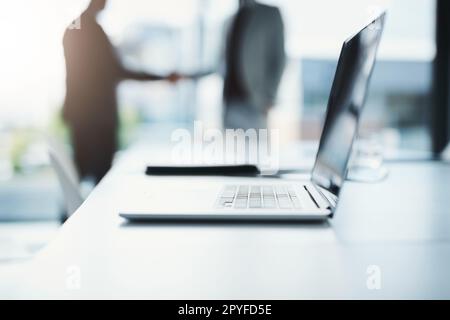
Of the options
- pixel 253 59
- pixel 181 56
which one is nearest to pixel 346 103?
pixel 253 59

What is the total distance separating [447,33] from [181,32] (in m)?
1.59

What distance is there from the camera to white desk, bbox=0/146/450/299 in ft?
1.51

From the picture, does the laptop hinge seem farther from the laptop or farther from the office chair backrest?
the office chair backrest

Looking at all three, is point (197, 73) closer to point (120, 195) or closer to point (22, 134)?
point (22, 134)

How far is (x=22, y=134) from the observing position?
11.9ft

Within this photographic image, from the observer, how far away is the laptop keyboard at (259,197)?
80cm

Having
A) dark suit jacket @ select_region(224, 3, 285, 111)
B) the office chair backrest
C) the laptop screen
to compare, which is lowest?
the office chair backrest

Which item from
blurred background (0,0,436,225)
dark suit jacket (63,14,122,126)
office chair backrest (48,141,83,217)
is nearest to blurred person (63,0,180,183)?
dark suit jacket (63,14,122,126)

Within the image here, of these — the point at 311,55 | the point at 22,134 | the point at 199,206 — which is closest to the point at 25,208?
the point at 22,134

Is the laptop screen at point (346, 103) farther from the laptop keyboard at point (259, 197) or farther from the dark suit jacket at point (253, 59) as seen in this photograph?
the dark suit jacket at point (253, 59)

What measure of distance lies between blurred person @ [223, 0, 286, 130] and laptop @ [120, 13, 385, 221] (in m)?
1.69

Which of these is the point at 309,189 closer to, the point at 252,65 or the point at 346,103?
the point at 346,103

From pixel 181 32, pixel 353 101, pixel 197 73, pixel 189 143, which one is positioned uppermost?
pixel 181 32

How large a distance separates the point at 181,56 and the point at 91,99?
28.8 inches
